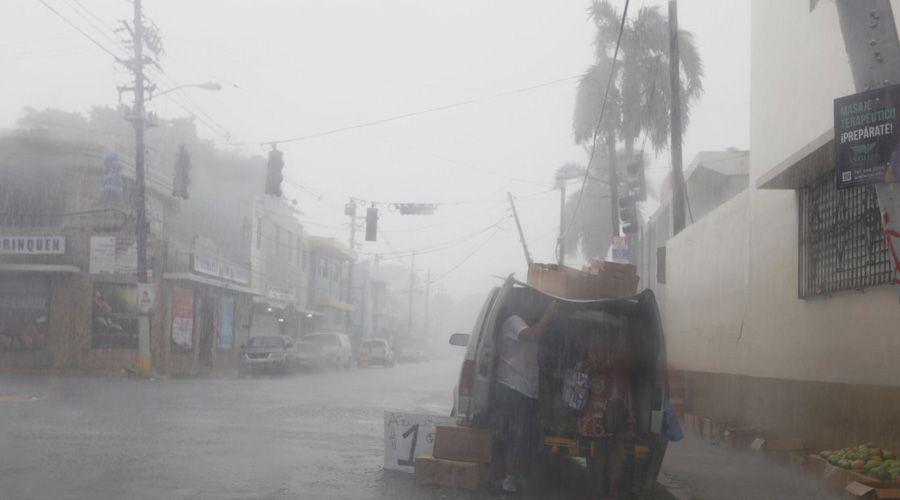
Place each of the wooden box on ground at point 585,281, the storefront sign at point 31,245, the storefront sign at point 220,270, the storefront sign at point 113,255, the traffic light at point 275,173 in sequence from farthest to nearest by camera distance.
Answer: the storefront sign at point 220,270 < the storefront sign at point 113,255 < the storefront sign at point 31,245 < the traffic light at point 275,173 < the wooden box on ground at point 585,281

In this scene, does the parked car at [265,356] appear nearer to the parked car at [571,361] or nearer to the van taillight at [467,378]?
the parked car at [571,361]

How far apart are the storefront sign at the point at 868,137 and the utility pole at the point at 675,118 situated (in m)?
14.0

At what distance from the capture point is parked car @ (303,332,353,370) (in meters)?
41.3

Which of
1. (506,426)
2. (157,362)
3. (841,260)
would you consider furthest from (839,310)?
(157,362)

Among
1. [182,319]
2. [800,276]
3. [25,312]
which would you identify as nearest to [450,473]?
[800,276]

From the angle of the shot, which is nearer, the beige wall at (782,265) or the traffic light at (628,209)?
the beige wall at (782,265)

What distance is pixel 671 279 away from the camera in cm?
2244

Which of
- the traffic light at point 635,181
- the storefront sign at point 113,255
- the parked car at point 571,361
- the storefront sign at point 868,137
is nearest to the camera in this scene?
the storefront sign at point 868,137

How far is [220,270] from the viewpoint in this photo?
3794 centimetres

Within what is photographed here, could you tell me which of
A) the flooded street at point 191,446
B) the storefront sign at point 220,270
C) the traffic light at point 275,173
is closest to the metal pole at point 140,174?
the storefront sign at point 220,270

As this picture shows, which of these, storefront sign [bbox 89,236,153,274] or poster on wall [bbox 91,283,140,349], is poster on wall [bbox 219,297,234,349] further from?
storefront sign [bbox 89,236,153,274]

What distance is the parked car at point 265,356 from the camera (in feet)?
118

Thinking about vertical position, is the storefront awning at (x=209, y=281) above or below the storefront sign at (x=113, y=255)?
below

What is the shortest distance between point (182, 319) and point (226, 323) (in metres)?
5.57
